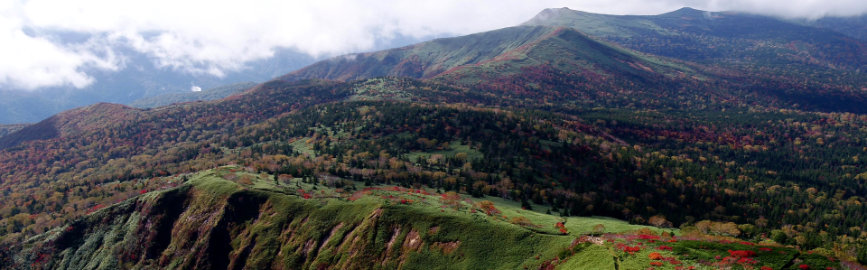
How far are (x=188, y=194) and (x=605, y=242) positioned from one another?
115985 millimetres

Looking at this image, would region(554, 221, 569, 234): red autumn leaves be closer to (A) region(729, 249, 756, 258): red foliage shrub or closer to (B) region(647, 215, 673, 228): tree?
(A) region(729, 249, 756, 258): red foliage shrub

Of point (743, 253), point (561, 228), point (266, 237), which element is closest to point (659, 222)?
point (561, 228)

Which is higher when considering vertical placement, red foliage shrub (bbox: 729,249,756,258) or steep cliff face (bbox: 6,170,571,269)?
red foliage shrub (bbox: 729,249,756,258)

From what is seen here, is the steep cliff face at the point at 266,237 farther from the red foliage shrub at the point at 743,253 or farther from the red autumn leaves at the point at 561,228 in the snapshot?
the red foliage shrub at the point at 743,253

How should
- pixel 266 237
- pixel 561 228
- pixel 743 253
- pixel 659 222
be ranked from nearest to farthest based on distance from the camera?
pixel 743 253 → pixel 561 228 → pixel 266 237 → pixel 659 222

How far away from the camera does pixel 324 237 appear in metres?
86.8

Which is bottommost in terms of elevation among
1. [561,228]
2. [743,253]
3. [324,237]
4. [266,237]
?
[266,237]

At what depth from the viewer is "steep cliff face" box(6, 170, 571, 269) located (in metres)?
70.0

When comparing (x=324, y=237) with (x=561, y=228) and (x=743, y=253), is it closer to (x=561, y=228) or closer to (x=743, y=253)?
(x=561, y=228)

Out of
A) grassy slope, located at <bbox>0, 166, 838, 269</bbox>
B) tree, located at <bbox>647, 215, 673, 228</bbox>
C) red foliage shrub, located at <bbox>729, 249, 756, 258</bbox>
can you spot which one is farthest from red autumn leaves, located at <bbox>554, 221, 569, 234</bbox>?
tree, located at <bbox>647, 215, 673, 228</bbox>

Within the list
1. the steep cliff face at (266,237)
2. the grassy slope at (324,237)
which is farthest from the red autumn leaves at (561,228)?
the steep cliff face at (266,237)

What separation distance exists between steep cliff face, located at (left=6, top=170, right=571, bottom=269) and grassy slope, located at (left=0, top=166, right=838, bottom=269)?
26 cm

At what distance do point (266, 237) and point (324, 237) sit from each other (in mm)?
17325

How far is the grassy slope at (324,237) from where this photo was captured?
192 feet
